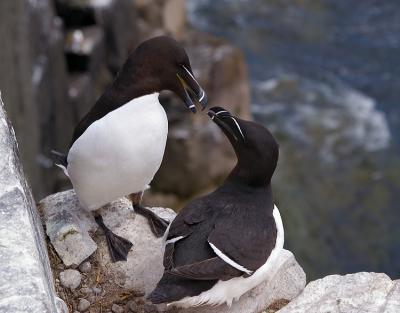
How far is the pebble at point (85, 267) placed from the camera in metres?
4.29

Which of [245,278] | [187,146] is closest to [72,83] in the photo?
[187,146]

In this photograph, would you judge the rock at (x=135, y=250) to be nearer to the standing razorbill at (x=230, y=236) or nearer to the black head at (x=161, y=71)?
the standing razorbill at (x=230, y=236)

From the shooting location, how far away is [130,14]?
1220cm

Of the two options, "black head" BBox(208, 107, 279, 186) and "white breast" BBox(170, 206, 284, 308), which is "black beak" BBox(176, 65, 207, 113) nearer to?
"black head" BBox(208, 107, 279, 186)

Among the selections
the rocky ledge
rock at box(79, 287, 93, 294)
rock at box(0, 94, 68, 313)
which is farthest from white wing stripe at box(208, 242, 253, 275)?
rock at box(79, 287, 93, 294)

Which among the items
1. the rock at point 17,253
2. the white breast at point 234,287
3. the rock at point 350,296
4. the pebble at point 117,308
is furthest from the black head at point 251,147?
the rock at point 17,253

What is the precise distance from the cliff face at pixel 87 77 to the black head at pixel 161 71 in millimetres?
4026

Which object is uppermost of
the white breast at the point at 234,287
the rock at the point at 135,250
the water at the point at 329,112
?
the white breast at the point at 234,287

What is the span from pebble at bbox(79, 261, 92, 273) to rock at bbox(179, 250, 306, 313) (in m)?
0.56

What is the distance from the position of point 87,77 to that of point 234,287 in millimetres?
7290

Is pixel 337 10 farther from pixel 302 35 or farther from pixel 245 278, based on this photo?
pixel 245 278

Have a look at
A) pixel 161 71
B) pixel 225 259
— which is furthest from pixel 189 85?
pixel 225 259

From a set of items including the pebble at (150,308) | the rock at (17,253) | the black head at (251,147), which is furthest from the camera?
the pebble at (150,308)

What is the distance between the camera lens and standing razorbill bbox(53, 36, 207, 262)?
405 centimetres
